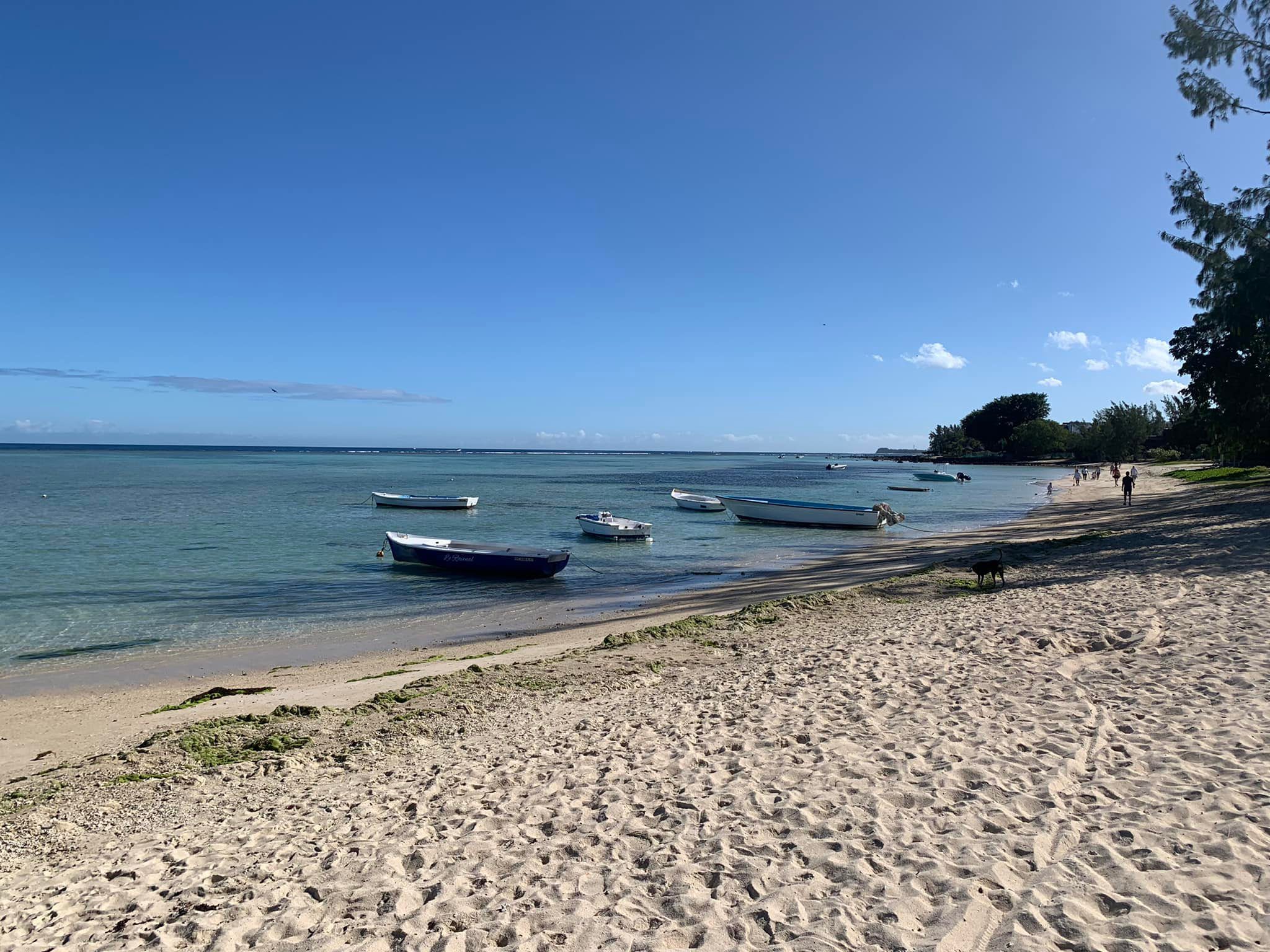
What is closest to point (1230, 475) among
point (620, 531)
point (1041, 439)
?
point (620, 531)

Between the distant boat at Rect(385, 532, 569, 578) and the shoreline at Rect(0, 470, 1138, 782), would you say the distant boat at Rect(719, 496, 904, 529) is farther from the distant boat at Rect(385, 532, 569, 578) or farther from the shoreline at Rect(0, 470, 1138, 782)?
the distant boat at Rect(385, 532, 569, 578)

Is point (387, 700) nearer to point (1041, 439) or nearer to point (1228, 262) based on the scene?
point (1228, 262)

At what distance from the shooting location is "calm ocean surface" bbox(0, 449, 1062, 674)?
675 inches

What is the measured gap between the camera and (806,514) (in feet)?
131

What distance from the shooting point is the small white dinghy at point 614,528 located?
109ft

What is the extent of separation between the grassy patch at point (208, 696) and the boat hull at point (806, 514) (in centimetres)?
3191

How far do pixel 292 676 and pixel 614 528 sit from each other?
21027mm

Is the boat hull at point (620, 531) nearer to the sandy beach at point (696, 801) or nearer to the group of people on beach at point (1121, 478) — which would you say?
the sandy beach at point (696, 801)

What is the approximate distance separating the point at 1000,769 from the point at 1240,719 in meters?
2.51

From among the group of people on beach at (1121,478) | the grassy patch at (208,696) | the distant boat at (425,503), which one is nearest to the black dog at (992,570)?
the grassy patch at (208,696)

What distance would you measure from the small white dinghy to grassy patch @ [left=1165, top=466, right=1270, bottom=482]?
34.3 m

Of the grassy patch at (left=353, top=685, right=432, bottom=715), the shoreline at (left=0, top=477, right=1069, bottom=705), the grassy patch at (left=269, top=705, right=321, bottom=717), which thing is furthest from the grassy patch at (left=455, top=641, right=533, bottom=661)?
the grassy patch at (left=269, top=705, right=321, bottom=717)

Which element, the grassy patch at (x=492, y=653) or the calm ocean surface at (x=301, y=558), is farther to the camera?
the calm ocean surface at (x=301, y=558)

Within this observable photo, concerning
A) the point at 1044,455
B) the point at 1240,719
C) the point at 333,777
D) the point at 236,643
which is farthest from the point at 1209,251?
the point at 1044,455
